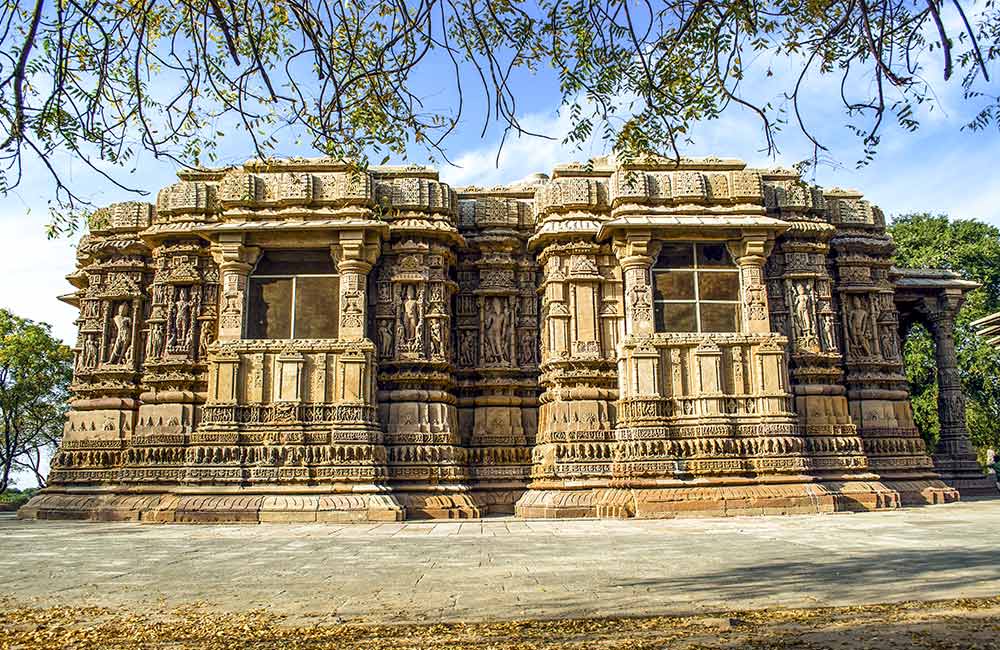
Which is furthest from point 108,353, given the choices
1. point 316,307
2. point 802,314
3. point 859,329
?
point 859,329

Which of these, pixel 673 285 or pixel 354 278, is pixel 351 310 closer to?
pixel 354 278

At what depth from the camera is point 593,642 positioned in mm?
4355

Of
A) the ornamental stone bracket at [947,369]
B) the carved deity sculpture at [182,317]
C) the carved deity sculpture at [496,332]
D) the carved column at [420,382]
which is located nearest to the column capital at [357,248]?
the carved column at [420,382]

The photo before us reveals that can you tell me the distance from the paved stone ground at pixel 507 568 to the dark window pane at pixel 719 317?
4.66m

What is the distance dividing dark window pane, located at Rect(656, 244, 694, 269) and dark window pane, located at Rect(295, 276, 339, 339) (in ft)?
20.6

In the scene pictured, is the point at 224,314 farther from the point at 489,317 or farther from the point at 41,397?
the point at 41,397

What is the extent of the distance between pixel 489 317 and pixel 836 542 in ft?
28.7

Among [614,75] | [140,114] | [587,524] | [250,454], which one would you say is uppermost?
[614,75]

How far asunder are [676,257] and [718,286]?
0.97 metres

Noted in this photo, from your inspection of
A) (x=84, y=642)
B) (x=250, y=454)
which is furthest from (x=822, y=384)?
(x=84, y=642)

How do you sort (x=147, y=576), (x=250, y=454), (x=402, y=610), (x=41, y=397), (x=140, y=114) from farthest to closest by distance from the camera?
(x=41, y=397) < (x=250, y=454) < (x=147, y=576) < (x=140, y=114) < (x=402, y=610)

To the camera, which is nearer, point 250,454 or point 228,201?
point 250,454

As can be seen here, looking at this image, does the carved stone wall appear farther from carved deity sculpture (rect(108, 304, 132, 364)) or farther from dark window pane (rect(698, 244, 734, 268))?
carved deity sculpture (rect(108, 304, 132, 364))

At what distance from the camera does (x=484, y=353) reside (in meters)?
16.2
